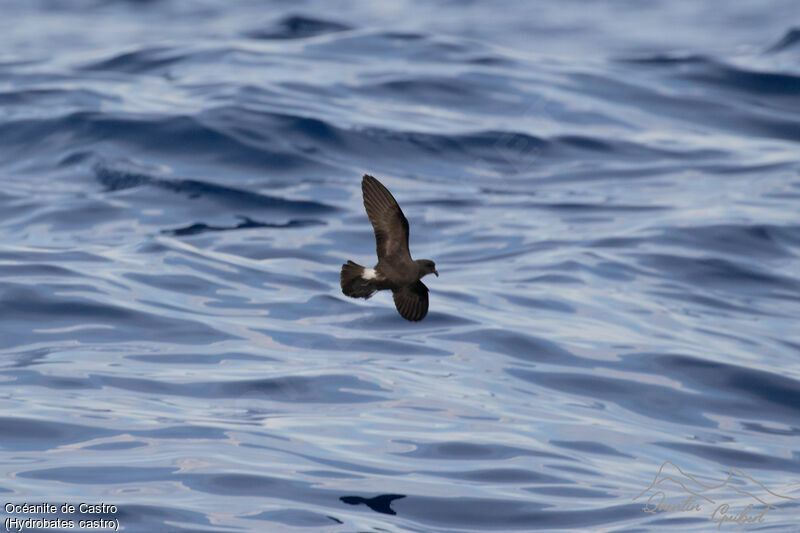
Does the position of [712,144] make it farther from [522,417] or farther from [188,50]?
A: [522,417]

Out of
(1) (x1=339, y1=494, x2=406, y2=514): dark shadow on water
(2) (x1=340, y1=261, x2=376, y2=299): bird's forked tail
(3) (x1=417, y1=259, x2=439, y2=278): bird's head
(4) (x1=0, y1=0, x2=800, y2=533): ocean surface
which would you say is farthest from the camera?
(4) (x1=0, y1=0, x2=800, y2=533): ocean surface

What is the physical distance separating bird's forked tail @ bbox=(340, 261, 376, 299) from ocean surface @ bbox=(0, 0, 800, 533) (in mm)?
2149

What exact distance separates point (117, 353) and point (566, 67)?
15.6 metres

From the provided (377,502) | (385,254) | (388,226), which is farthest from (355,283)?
(377,502)

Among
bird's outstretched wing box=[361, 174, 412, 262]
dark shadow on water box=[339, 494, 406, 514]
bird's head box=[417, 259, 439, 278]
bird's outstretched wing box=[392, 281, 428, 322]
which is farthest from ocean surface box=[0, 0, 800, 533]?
bird's outstretched wing box=[361, 174, 412, 262]

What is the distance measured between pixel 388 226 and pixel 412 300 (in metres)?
0.42

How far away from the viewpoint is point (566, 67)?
80.5 ft

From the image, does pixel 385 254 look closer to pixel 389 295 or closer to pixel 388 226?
pixel 388 226

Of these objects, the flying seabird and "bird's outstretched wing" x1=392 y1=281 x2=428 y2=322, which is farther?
"bird's outstretched wing" x1=392 y1=281 x2=428 y2=322

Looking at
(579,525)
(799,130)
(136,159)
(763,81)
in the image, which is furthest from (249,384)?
(763,81)

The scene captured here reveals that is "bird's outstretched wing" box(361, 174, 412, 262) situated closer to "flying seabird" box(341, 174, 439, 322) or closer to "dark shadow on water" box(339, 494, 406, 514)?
"flying seabird" box(341, 174, 439, 322)

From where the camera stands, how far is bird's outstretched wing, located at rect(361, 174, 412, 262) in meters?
5.91

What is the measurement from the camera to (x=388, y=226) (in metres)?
5.92

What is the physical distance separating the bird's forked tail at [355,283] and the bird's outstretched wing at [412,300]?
230 millimetres
